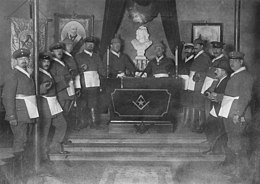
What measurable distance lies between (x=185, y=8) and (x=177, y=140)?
2.80 m

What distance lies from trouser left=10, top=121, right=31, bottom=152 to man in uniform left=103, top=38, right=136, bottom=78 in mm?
2518

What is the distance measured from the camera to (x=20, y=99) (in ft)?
19.2

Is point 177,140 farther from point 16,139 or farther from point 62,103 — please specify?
point 16,139

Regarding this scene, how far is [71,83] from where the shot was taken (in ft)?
23.9

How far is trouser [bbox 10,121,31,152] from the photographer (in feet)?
18.9

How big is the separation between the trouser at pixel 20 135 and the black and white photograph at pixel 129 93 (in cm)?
1

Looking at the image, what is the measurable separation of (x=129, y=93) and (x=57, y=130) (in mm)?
1304

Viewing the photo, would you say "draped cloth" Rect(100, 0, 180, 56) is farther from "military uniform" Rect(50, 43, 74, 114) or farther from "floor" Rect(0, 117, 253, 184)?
"floor" Rect(0, 117, 253, 184)

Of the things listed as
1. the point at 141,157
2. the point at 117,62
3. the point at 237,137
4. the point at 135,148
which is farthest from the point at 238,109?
the point at 117,62

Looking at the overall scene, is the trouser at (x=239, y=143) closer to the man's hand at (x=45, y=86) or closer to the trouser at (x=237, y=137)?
the trouser at (x=237, y=137)

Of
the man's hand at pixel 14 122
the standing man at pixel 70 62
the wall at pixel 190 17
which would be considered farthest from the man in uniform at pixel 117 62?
the man's hand at pixel 14 122

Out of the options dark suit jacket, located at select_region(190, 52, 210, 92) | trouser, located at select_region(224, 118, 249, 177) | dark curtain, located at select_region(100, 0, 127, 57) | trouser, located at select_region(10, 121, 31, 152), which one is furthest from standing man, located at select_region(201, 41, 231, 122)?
trouser, located at select_region(10, 121, 31, 152)

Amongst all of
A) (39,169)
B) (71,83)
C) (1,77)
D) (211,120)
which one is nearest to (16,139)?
A: (39,169)

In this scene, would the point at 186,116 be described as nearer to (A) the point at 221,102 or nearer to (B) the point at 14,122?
(A) the point at 221,102
